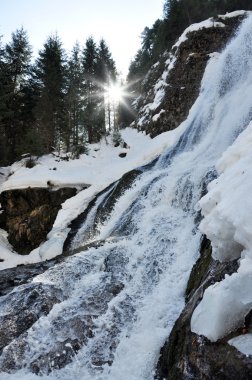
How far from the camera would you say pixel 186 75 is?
27.3 meters

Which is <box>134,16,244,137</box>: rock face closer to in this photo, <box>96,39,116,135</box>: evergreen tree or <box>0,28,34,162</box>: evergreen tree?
<box>96,39,116,135</box>: evergreen tree

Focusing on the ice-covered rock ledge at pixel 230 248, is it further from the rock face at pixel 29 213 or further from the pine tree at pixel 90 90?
the pine tree at pixel 90 90

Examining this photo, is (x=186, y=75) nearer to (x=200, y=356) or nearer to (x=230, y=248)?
(x=230, y=248)

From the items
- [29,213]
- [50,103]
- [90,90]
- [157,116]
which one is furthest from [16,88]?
[29,213]

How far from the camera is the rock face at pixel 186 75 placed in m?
26.1

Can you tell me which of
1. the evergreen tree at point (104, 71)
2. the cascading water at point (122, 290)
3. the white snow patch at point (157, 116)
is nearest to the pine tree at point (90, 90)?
the evergreen tree at point (104, 71)

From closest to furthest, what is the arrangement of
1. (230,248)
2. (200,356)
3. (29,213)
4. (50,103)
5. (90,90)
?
(200,356), (230,248), (29,213), (50,103), (90,90)

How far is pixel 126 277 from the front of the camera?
9.41 m

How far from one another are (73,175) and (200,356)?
1797 cm

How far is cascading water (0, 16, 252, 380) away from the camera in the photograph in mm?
6867

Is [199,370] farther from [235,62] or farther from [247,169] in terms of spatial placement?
[235,62]

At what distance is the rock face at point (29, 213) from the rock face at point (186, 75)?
10314 millimetres

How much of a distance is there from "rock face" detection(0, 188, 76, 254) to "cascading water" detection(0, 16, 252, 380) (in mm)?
4215

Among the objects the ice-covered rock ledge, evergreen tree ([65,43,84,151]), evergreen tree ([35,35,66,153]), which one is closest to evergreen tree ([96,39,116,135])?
evergreen tree ([65,43,84,151])
